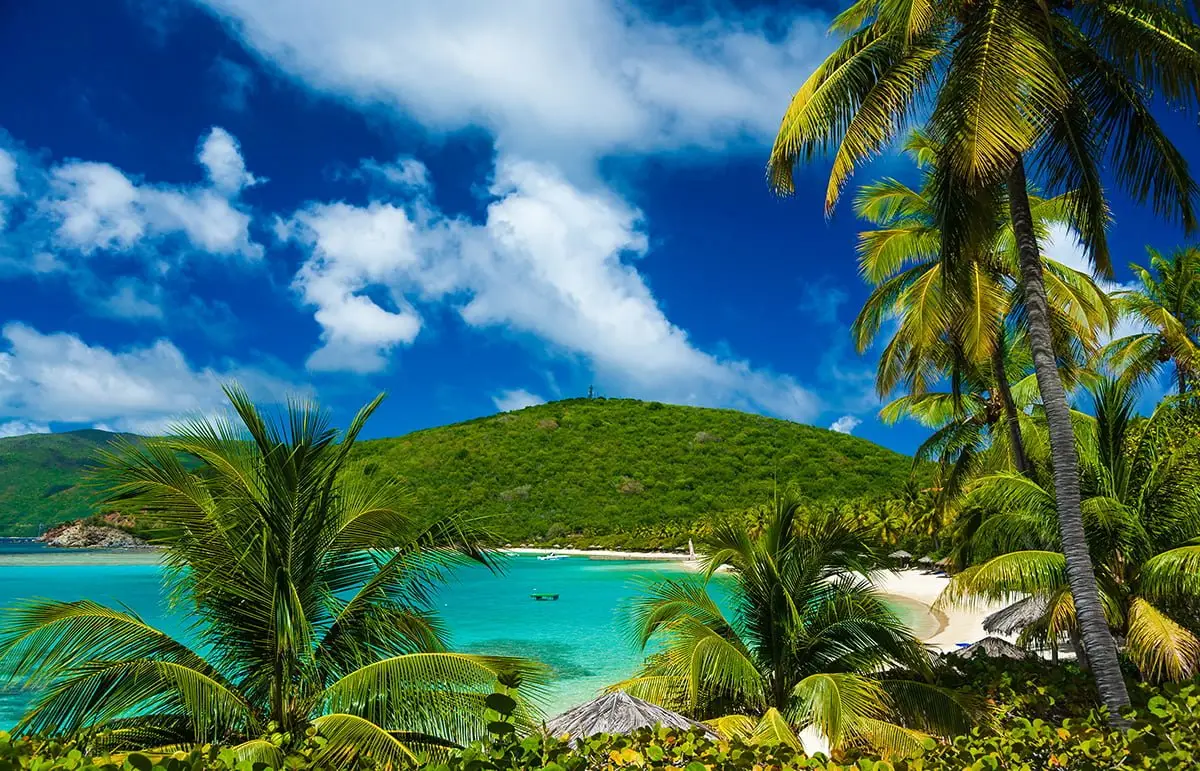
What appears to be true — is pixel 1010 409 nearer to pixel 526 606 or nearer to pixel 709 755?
pixel 709 755

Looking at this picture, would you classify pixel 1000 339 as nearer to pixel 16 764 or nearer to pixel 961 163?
pixel 961 163

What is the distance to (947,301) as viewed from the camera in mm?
10516

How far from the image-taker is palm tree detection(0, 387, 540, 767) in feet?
17.0

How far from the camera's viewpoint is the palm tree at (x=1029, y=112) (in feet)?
23.0

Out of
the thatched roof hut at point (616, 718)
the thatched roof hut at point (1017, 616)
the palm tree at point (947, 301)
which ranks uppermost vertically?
the palm tree at point (947, 301)

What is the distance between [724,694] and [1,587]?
44.6 metres

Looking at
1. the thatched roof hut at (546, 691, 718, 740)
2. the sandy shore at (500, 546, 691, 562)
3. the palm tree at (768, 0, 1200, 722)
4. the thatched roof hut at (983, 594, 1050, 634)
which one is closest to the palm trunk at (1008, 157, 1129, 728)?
the palm tree at (768, 0, 1200, 722)

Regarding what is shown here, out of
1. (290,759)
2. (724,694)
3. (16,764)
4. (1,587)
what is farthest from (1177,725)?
(1,587)

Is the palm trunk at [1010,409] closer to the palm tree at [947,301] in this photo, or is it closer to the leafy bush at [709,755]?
the palm tree at [947,301]

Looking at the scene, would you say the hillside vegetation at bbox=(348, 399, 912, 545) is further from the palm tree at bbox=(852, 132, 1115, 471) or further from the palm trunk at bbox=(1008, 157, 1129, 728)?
the palm trunk at bbox=(1008, 157, 1129, 728)

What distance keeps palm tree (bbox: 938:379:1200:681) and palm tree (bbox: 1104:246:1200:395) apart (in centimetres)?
1029

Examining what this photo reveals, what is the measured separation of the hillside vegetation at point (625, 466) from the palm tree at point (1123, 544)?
42144 mm

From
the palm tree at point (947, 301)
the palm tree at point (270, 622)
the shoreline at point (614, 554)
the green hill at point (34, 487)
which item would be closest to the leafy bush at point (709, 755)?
the palm tree at point (270, 622)

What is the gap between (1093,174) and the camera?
8.46m
